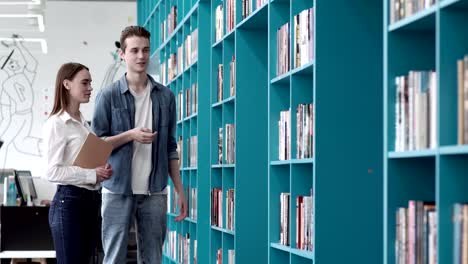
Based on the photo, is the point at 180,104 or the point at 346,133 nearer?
the point at 346,133

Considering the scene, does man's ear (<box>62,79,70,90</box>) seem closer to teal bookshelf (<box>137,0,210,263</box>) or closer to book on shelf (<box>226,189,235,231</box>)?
book on shelf (<box>226,189,235,231</box>)

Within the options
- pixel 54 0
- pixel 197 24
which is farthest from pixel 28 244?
pixel 54 0

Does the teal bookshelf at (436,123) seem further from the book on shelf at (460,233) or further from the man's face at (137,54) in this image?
the man's face at (137,54)

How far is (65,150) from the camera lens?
423 cm

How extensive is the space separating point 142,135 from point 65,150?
1.73 ft

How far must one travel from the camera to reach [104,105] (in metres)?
4.12

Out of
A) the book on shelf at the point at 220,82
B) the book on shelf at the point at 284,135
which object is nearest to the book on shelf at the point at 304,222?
the book on shelf at the point at 284,135

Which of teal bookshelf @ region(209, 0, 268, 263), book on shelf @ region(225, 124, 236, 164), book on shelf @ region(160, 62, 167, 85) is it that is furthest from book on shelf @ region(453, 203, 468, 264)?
book on shelf @ region(160, 62, 167, 85)

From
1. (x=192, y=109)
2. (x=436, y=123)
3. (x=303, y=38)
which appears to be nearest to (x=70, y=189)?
(x=303, y=38)

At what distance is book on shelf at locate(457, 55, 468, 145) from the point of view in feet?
7.41

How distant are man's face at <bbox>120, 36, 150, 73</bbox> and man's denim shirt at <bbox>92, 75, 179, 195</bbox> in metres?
0.09

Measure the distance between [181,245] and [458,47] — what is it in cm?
517

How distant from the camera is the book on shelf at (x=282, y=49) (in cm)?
405

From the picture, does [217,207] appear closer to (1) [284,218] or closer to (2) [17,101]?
(1) [284,218]
